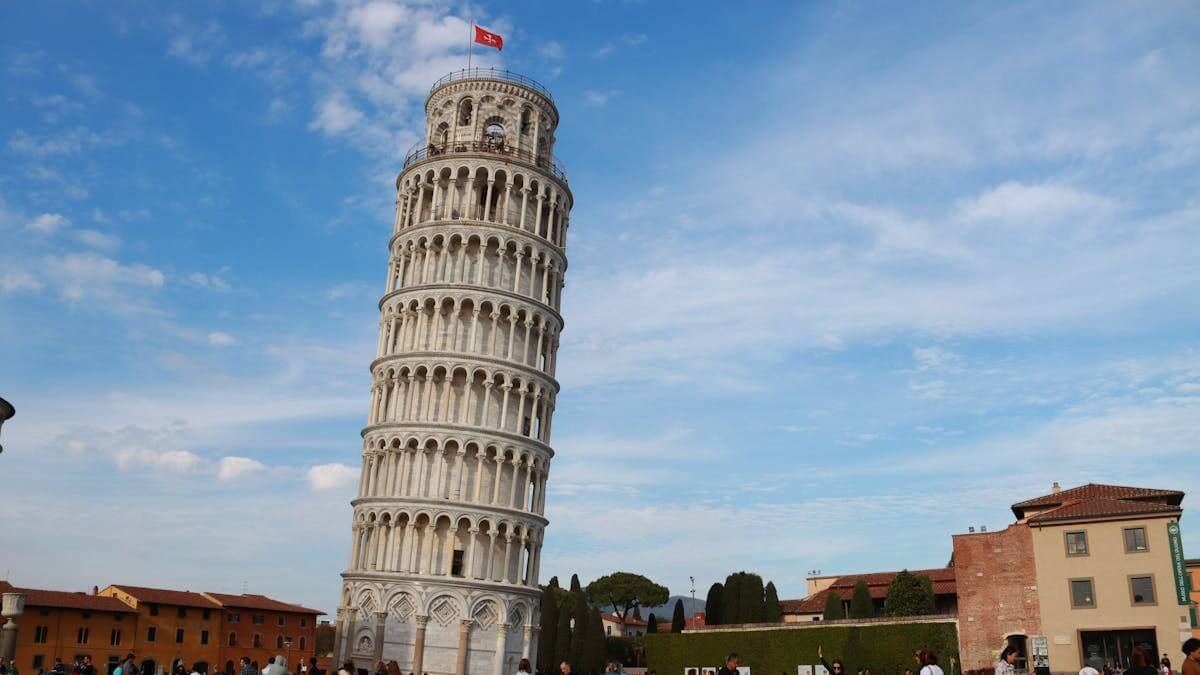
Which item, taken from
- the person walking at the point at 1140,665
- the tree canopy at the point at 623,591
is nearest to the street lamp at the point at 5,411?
the person walking at the point at 1140,665

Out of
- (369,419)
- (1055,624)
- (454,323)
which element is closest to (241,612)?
(369,419)

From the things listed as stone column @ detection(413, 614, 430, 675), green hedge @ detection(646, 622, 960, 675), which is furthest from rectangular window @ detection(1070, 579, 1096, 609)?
stone column @ detection(413, 614, 430, 675)

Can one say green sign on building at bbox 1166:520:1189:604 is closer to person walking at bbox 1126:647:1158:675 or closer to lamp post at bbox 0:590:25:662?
person walking at bbox 1126:647:1158:675

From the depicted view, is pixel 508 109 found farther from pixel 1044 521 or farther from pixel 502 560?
pixel 1044 521

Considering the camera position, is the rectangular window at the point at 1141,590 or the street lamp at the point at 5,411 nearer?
the street lamp at the point at 5,411

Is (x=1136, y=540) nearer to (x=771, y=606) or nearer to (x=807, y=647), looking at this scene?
(x=807, y=647)

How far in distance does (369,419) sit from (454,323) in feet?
26.1

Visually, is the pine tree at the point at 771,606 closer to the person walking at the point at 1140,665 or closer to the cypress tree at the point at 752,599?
the cypress tree at the point at 752,599

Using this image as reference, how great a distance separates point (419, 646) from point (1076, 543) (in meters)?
32.7

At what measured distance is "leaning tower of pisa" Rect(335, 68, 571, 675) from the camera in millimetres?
53312

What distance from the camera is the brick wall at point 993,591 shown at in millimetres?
47750

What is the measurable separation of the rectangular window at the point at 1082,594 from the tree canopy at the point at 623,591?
67843mm

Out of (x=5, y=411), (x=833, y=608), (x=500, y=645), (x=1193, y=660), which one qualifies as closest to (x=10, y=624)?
(x=5, y=411)

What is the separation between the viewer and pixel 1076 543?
154 ft
